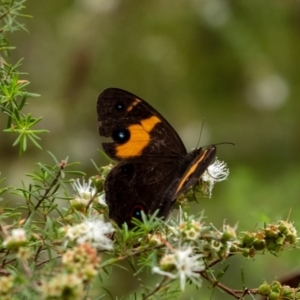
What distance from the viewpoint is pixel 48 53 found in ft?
8.28

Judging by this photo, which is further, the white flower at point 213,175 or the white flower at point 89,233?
the white flower at point 213,175

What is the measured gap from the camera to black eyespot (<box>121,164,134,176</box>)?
87 cm

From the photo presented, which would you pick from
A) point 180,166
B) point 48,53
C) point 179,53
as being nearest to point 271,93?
point 179,53

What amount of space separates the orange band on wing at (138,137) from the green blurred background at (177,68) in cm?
141

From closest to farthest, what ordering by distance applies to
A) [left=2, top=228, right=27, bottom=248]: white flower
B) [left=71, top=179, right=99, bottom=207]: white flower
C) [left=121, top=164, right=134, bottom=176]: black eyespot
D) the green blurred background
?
[left=2, top=228, right=27, bottom=248]: white flower → [left=71, top=179, right=99, bottom=207]: white flower → [left=121, top=164, right=134, bottom=176]: black eyespot → the green blurred background

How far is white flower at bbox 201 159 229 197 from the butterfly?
23 mm

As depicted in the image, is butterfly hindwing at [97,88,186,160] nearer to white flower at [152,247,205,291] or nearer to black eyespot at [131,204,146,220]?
black eyespot at [131,204,146,220]

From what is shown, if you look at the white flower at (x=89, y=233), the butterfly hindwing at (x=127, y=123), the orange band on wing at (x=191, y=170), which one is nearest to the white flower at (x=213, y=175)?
the orange band on wing at (x=191, y=170)

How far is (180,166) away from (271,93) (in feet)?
5.62

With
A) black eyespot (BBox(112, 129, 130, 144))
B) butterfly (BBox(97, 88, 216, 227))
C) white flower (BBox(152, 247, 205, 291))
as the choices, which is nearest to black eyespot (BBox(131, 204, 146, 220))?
butterfly (BBox(97, 88, 216, 227))

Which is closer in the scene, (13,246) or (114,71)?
(13,246)

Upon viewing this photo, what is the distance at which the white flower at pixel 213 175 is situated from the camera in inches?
32.9

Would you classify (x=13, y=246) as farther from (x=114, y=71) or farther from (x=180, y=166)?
(x=114, y=71)

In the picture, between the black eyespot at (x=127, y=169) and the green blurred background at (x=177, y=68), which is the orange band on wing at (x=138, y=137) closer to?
the black eyespot at (x=127, y=169)
